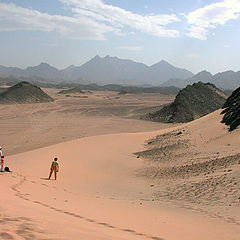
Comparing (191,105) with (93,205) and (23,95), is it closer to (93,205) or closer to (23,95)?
(93,205)

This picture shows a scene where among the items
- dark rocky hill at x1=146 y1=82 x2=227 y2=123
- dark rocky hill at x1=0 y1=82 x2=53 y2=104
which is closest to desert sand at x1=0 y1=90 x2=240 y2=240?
dark rocky hill at x1=146 y1=82 x2=227 y2=123

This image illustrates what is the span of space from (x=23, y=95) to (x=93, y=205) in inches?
2276

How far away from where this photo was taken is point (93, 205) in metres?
7.14

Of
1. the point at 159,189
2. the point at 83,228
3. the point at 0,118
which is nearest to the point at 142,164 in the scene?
the point at 159,189

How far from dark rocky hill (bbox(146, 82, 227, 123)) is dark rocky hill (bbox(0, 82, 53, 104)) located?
30.3 m

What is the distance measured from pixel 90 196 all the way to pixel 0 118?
3377 cm

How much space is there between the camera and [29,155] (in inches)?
610

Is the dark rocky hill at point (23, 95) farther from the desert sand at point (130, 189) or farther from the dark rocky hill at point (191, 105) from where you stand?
the desert sand at point (130, 189)

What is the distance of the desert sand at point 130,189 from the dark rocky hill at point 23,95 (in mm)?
38380

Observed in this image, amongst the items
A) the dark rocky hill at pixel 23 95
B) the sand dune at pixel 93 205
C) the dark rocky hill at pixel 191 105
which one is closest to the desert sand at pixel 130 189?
the sand dune at pixel 93 205

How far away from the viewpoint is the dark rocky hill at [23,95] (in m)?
58.6

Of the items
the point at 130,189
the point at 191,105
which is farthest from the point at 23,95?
the point at 130,189

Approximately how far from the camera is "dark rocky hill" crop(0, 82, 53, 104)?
192 ft

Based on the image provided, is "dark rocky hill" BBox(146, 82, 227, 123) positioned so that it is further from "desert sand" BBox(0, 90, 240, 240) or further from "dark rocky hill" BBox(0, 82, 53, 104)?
"dark rocky hill" BBox(0, 82, 53, 104)
